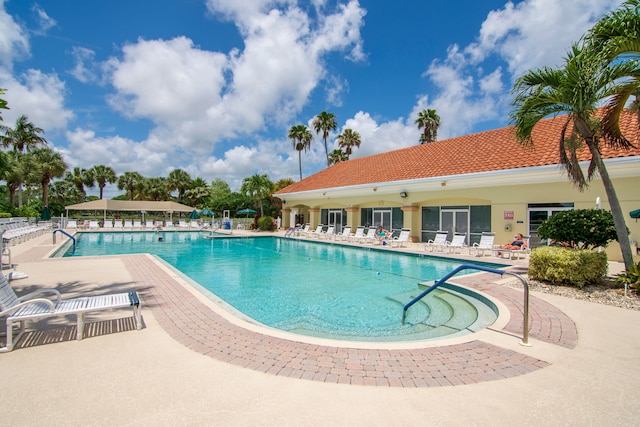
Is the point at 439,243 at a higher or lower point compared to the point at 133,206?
lower

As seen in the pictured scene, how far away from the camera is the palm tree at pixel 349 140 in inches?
1741

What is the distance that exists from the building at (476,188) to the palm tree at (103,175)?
39.9 meters

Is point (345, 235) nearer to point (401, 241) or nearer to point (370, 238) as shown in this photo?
point (370, 238)

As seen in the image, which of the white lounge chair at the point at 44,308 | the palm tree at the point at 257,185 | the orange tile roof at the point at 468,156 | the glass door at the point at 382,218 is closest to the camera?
the white lounge chair at the point at 44,308

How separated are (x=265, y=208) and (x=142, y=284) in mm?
31540

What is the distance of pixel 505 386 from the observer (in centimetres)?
316

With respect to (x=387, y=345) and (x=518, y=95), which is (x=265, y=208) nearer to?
(x=518, y=95)

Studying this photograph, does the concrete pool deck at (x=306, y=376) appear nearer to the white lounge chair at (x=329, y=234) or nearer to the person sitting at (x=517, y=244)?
the person sitting at (x=517, y=244)

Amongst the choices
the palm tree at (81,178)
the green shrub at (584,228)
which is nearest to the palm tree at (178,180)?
the palm tree at (81,178)

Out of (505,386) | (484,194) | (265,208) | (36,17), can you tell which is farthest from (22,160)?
(505,386)

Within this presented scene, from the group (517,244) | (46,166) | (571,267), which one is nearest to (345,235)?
(517,244)

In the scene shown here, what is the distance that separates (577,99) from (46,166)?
4583 centimetres

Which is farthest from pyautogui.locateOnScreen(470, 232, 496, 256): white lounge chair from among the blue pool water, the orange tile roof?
the orange tile roof

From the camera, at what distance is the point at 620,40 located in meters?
6.20
